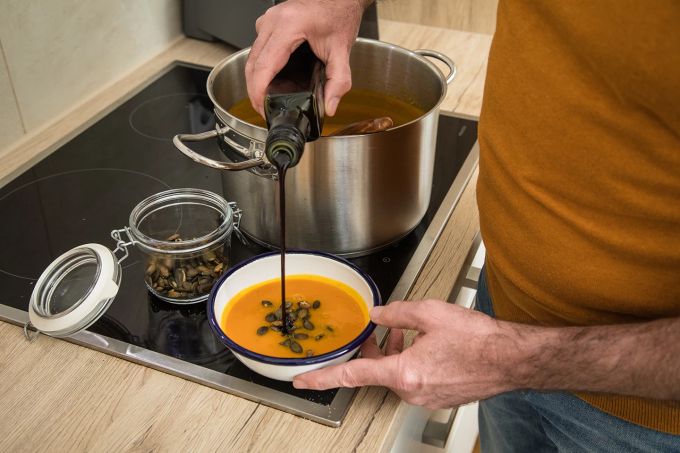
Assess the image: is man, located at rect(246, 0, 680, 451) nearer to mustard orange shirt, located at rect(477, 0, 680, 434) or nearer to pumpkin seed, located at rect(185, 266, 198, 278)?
mustard orange shirt, located at rect(477, 0, 680, 434)

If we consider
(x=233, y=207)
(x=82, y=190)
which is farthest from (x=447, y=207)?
(x=82, y=190)

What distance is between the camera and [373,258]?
1.02 metres

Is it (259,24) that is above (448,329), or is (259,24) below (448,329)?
above

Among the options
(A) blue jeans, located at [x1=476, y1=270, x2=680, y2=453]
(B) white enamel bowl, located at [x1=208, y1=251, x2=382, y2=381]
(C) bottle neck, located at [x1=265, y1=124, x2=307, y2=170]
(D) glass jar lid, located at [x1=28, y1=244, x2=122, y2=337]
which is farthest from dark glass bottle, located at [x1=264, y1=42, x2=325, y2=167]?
(A) blue jeans, located at [x1=476, y1=270, x2=680, y2=453]

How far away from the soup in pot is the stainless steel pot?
0.11ft

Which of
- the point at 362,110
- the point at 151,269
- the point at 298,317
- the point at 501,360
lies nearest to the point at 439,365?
the point at 501,360

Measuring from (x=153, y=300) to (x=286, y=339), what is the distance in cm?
22

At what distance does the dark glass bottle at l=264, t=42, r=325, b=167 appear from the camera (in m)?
0.75

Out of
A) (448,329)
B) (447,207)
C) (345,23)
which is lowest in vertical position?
(447,207)

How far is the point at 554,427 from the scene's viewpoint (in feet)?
3.08

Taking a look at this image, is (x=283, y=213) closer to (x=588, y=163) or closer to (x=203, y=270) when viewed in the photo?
(x=203, y=270)

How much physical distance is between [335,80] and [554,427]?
51cm

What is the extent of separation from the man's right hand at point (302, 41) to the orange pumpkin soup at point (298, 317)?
0.71ft

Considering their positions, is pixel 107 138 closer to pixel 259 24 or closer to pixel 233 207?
pixel 233 207
